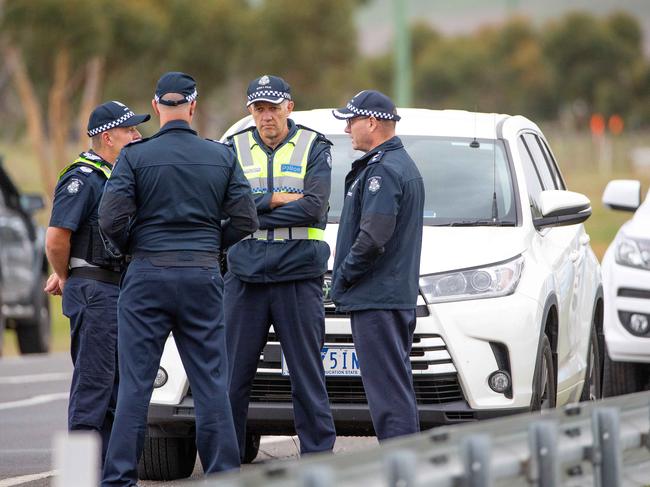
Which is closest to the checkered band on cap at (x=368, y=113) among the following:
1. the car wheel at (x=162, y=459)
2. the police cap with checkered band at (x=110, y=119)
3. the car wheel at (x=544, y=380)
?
the police cap with checkered band at (x=110, y=119)

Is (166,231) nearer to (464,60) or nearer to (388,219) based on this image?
(388,219)

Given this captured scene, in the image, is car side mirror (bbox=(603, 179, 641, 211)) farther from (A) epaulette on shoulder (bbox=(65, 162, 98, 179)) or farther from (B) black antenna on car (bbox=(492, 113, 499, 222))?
(A) epaulette on shoulder (bbox=(65, 162, 98, 179))

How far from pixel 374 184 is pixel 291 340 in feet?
2.84

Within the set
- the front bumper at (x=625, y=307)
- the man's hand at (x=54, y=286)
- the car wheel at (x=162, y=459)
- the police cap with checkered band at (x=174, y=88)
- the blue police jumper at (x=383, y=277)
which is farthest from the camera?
the front bumper at (x=625, y=307)

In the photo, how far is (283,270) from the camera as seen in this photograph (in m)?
7.54

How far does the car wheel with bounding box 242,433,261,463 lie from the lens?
Result: 28.9 ft

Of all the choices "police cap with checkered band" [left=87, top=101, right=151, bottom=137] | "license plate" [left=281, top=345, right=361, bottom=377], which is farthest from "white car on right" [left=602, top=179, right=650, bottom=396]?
"police cap with checkered band" [left=87, top=101, right=151, bottom=137]

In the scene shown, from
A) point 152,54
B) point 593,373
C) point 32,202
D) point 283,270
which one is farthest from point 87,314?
point 152,54

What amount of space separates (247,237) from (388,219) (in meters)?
0.82

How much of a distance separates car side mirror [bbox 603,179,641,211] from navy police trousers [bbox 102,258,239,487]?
12.8 ft

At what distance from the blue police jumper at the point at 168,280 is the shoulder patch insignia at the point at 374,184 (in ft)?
2.31

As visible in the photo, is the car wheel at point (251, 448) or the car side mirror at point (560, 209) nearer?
the car side mirror at point (560, 209)

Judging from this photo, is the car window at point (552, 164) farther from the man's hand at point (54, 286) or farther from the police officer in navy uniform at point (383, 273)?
the man's hand at point (54, 286)

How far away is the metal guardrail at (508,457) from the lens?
4031mm
